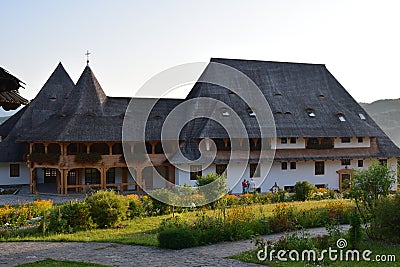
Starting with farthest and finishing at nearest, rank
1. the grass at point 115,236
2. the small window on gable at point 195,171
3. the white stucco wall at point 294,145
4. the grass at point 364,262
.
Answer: the white stucco wall at point 294,145, the small window on gable at point 195,171, the grass at point 115,236, the grass at point 364,262

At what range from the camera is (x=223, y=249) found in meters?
12.0

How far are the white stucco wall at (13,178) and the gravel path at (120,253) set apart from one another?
2146 centimetres

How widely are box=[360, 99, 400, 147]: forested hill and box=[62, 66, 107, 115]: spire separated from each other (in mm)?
75236

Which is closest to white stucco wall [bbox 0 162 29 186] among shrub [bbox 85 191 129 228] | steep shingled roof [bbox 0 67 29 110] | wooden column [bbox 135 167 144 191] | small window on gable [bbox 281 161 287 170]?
wooden column [bbox 135 167 144 191]

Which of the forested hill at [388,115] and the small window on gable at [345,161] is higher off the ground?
the forested hill at [388,115]

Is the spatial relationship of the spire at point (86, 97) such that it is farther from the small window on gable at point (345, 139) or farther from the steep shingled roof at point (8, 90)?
the steep shingled roof at point (8, 90)

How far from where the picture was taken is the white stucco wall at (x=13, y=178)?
33.5 meters

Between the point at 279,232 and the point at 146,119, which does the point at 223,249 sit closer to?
the point at 279,232

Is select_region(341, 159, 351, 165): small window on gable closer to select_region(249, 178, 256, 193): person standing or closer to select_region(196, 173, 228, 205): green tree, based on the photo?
select_region(249, 178, 256, 193): person standing

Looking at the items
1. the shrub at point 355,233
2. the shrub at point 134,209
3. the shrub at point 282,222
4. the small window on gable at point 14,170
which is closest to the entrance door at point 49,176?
the small window on gable at point 14,170

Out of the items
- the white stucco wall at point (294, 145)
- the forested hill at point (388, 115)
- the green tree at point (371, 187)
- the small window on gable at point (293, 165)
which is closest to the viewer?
the green tree at point (371, 187)

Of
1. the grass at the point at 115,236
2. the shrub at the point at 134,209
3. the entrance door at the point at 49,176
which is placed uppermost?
the entrance door at the point at 49,176

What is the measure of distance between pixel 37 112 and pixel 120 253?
2426cm

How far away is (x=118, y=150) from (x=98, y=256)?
20918mm
